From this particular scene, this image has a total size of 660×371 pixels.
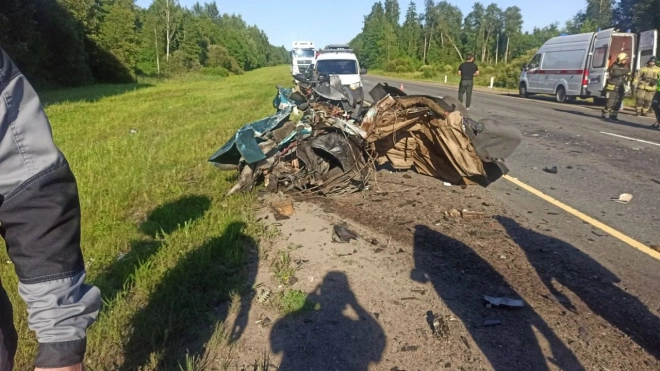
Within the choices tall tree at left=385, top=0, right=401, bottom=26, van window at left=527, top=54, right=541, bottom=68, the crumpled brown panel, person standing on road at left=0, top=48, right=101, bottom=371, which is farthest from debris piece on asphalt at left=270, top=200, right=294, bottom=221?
tall tree at left=385, top=0, right=401, bottom=26

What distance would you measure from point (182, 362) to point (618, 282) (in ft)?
10.6

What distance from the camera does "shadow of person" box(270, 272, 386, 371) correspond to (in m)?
2.84

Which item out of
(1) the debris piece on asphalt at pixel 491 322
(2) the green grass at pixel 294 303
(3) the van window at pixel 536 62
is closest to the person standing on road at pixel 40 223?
(2) the green grass at pixel 294 303

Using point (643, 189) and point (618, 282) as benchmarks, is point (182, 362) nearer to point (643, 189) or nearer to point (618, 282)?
point (618, 282)

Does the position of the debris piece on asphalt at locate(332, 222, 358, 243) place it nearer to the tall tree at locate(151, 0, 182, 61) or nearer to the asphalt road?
the asphalt road

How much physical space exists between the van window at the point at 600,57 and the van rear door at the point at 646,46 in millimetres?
1461

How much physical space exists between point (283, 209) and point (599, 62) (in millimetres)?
17657

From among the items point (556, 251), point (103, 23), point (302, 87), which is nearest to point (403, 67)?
point (103, 23)

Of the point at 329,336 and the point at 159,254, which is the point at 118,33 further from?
the point at 329,336

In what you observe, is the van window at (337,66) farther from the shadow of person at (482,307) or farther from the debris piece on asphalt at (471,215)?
the shadow of person at (482,307)

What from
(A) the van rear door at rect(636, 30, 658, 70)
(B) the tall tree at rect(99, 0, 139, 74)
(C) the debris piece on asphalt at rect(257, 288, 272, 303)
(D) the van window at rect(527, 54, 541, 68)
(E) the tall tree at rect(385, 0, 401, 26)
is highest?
(E) the tall tree at rect(385, 0, 401, 26)

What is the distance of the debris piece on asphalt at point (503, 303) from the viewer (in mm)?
3387

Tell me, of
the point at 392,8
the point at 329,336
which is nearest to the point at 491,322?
the point at 329,336

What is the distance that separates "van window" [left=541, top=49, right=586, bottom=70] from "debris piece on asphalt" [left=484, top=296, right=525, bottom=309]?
1896 cm
